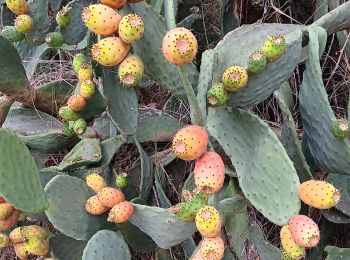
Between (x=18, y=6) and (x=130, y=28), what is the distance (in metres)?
0.67

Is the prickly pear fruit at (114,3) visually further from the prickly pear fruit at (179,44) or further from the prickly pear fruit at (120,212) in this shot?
the prickly pear fruit at (120,212)

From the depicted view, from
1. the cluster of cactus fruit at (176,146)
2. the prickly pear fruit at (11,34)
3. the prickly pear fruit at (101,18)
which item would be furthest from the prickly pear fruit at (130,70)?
the prickly pear fruit at (11,34)

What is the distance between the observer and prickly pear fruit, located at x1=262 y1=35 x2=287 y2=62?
131cm

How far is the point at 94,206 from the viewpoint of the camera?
1.54 metres

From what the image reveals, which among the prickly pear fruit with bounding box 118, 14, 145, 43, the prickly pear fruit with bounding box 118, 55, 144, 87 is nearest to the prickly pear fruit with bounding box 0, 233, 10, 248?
the prickly pear fruit with bounding box 118, 55, 144, 87

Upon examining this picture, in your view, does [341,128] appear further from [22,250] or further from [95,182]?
[22,250]

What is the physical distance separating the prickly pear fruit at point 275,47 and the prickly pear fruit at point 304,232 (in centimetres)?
38

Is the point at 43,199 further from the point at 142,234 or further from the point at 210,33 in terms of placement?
the point at 210,33

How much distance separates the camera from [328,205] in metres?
1.23

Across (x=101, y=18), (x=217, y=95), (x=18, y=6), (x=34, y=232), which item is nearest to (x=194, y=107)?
(x=217, y=95)

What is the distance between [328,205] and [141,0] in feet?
2.16

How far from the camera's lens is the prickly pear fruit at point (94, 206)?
1539 millimetres

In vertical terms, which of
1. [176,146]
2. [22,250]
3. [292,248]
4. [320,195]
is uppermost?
[176,146]

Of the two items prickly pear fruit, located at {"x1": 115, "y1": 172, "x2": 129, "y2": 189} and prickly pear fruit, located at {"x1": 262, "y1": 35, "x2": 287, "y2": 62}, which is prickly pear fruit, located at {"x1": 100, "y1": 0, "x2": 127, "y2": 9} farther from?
prickly pear fruit, located at {"x1": 115, "y1": 172, "x2": 129, "y2": 189}
